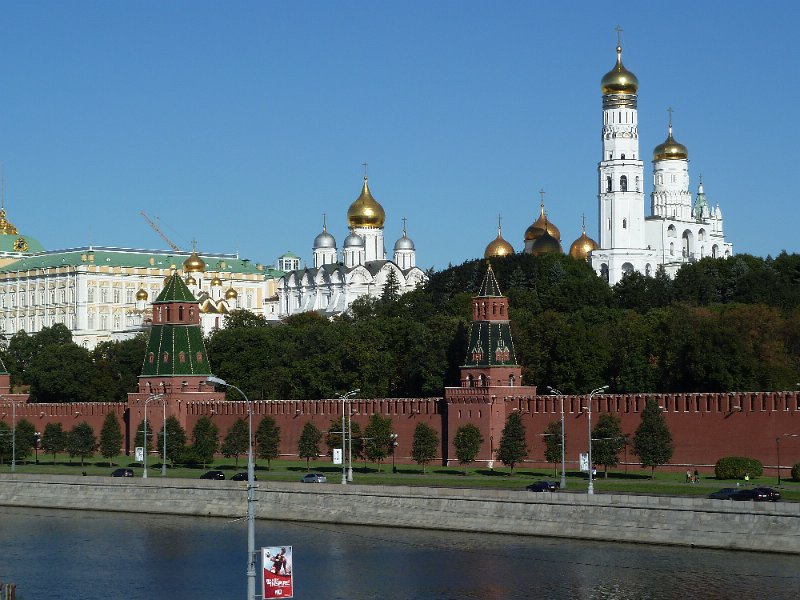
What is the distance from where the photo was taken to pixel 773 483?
6725cm

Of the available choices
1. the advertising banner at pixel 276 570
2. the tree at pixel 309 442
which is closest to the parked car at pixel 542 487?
the tree at pixel 309 442

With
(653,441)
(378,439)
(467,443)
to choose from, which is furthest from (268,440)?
(653,441)

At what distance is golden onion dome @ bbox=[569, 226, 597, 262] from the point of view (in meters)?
140

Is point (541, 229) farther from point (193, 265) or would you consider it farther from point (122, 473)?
point (122, 473)

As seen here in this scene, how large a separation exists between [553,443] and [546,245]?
209ft

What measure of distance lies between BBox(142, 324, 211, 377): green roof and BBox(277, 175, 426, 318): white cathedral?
176 ft

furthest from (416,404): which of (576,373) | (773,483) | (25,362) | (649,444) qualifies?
(25,362)

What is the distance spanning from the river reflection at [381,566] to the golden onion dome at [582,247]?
75422 millimetres

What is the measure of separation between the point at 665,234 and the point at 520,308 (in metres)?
37.2

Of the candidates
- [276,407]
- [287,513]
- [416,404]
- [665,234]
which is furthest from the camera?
[665,234]

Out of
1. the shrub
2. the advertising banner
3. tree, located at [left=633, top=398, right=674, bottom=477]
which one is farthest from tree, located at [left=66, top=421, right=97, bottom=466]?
the advertising banner

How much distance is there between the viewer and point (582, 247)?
462 ft

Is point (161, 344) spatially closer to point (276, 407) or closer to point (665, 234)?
point (276, 407)

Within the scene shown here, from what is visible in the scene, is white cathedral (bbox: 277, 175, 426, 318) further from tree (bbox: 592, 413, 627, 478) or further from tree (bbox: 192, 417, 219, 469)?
tree (bbox: 592, 413, 627, 478)
